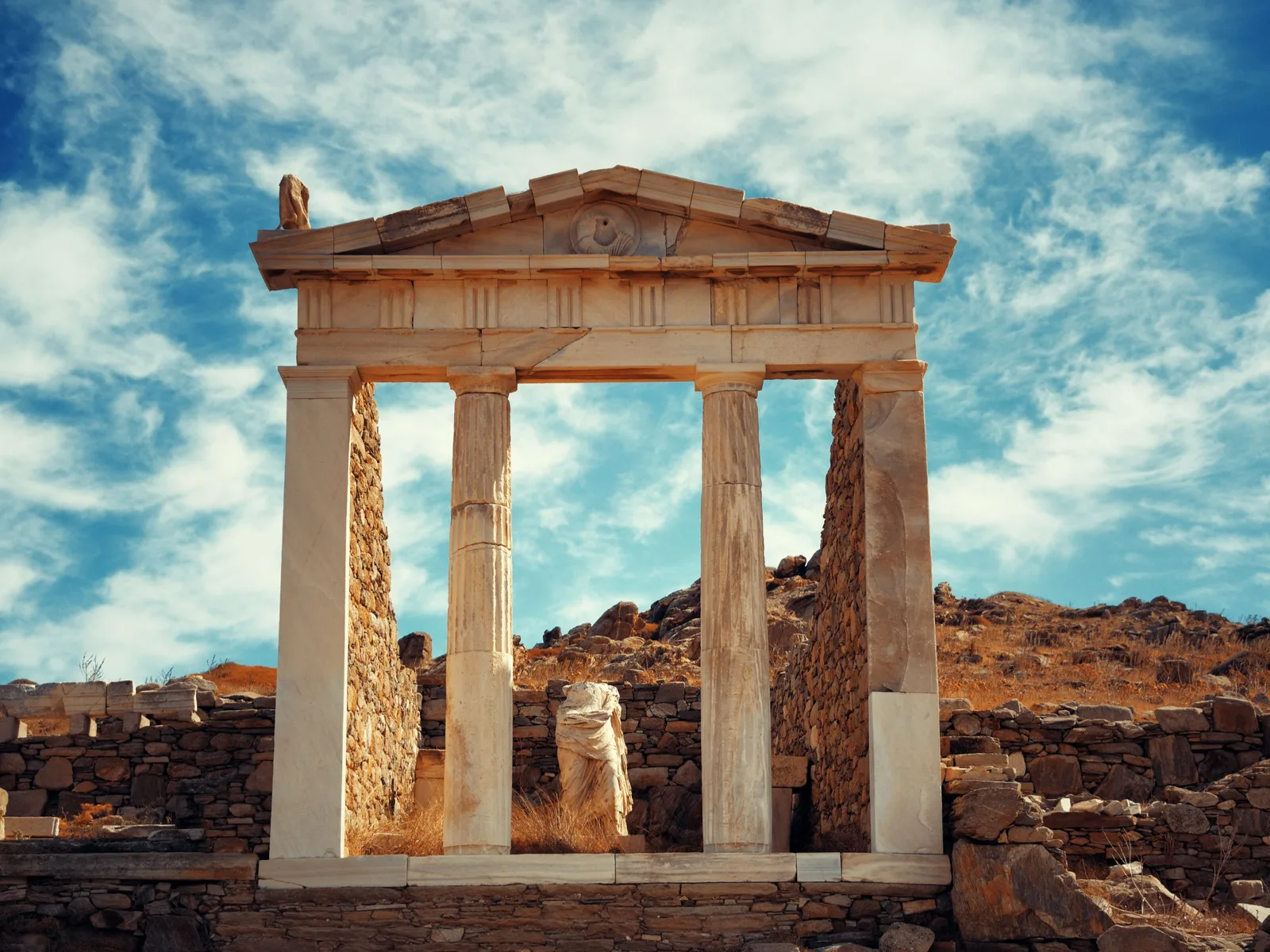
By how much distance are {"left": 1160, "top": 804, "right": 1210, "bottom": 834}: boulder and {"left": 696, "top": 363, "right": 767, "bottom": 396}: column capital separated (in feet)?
19.7

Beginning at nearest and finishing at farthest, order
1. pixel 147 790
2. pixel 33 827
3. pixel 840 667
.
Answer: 1. pixel 840 667
2. pixel 33 827
3. pixel 147 790

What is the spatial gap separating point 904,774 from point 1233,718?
5443 mm

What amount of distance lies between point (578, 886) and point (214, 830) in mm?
5483

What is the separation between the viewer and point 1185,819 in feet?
56.6

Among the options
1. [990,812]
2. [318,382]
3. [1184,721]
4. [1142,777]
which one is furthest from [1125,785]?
[318,382]

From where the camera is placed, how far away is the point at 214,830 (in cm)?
1884

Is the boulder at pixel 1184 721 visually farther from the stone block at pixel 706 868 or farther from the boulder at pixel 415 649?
the boulder at pixel 415 649

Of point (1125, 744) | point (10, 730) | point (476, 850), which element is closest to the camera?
point (476, 850)

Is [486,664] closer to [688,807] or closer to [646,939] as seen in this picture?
[646,939]

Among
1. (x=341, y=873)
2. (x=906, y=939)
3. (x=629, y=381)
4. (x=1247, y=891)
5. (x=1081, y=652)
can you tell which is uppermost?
(x=629, y=381)

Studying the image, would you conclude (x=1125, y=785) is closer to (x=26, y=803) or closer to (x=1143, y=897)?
(x=1143, y=897)

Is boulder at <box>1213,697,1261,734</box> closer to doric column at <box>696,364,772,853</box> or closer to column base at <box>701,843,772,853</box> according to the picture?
doric column at <box>696,364,772,853</box>

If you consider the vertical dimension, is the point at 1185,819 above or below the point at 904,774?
below

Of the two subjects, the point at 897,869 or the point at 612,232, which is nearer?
the point at 897,869
